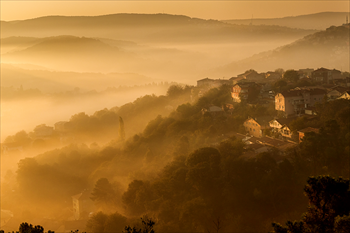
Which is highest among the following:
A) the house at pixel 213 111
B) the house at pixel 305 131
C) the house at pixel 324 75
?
the house at pixel 324 75

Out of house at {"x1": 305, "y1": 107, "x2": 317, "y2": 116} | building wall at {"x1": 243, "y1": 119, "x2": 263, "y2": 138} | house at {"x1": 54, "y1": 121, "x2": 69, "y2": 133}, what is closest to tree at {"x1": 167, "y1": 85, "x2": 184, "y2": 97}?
house at {"x1": 54, "y1": 121, "x2": 69, "y2": 133}

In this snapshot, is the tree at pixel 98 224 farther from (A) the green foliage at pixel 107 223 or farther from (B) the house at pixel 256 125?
(B) the house at pixel 256 125

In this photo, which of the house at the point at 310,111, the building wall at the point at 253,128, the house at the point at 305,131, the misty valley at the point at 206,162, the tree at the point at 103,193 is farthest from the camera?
the building wall at the point at 253,128

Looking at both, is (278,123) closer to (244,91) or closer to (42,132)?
(244,91)

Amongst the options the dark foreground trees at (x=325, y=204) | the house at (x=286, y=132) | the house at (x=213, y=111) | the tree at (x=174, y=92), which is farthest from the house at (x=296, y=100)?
the dark foreground trees at (x=325, y=204)

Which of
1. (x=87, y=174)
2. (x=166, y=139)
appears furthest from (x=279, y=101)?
(x=87, y=174)

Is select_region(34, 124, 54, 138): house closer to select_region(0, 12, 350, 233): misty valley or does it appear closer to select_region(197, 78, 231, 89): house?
select_region(0, 12, 350, 233): misty valley

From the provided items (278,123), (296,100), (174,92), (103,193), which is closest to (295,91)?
(296,100)
